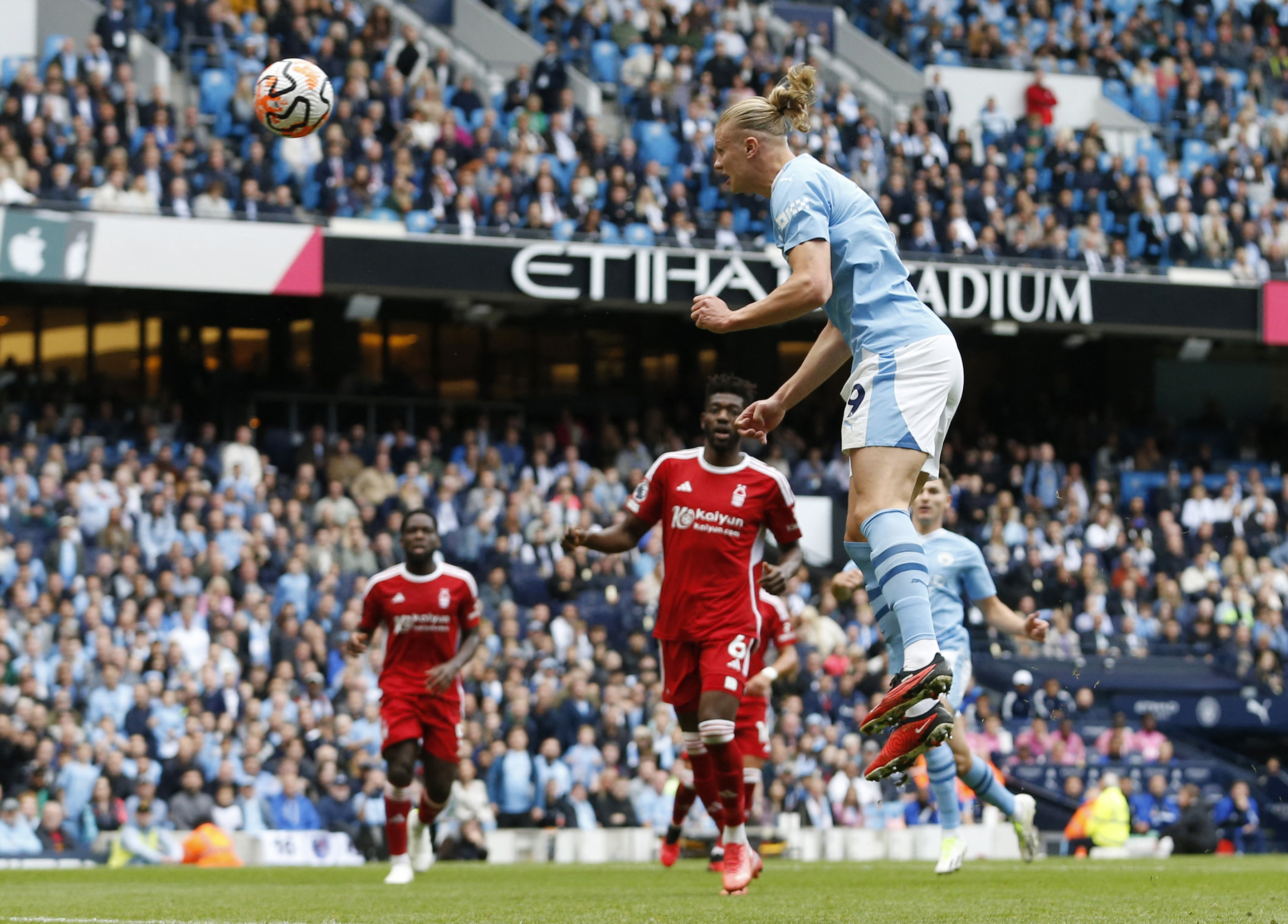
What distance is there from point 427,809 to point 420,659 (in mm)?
1031

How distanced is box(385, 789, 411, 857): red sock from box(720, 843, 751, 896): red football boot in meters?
2.72

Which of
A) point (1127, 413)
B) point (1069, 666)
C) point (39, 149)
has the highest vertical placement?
point (39, 149)

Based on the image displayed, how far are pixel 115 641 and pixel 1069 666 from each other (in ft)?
34.4

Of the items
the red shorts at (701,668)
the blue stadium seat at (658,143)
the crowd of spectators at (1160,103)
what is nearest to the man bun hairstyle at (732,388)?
the red shorts at (701,668)

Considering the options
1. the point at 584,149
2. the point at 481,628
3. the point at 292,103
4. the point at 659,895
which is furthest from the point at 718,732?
the point at 584,149

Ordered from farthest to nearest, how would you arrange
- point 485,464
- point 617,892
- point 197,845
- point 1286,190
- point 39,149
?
point 1286,190 → point 485,464 → point 39,149 → point 197,845 → point 617,892

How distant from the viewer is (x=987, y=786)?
11102 mm

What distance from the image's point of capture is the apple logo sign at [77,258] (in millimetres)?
19688

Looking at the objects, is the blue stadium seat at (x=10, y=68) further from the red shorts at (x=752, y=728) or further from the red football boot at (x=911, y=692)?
the red football boot at (x=911, y=692)

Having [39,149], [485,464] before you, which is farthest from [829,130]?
[39,149]

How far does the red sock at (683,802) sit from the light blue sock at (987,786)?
5.70 ft

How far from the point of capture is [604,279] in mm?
21766

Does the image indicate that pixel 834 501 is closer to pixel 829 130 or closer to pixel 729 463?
pixel 829 130

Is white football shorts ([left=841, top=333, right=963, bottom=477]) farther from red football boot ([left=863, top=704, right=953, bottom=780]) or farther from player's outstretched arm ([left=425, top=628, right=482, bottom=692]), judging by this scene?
player's outstretched arm ([left=425, top=628, right=482, bottom=692])
